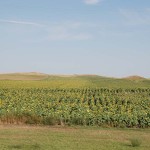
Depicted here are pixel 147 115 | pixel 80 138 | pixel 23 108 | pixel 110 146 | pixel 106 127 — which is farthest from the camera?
pixel 23 108

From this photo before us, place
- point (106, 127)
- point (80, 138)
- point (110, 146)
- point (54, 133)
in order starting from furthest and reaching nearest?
point (106, 127), point (54, 133), point (80, 138), point (110, 146)

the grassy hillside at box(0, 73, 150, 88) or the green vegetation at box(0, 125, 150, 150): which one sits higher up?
the grassy hillside at box(0, 73, 150, 88)

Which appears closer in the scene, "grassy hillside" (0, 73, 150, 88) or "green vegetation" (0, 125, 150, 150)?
"green vegetation" (0, 125, 150, 150)

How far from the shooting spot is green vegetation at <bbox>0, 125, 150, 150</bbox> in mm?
15242

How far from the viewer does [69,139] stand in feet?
56.1

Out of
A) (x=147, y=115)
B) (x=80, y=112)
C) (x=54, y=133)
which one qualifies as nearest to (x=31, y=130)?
(x=54, y=133)

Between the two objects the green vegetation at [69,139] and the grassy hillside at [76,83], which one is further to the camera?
the grassy hillside at [76,83]

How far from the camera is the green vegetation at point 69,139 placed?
50.0ft

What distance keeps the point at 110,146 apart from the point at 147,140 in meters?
2.70

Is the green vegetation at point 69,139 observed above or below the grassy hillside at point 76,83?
below

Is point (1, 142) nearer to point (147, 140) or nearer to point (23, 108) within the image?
point (147, 140)

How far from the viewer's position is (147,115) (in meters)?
24.4

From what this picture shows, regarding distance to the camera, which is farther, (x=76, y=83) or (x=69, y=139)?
(x=76, y=83)

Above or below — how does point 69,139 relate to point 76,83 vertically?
below
